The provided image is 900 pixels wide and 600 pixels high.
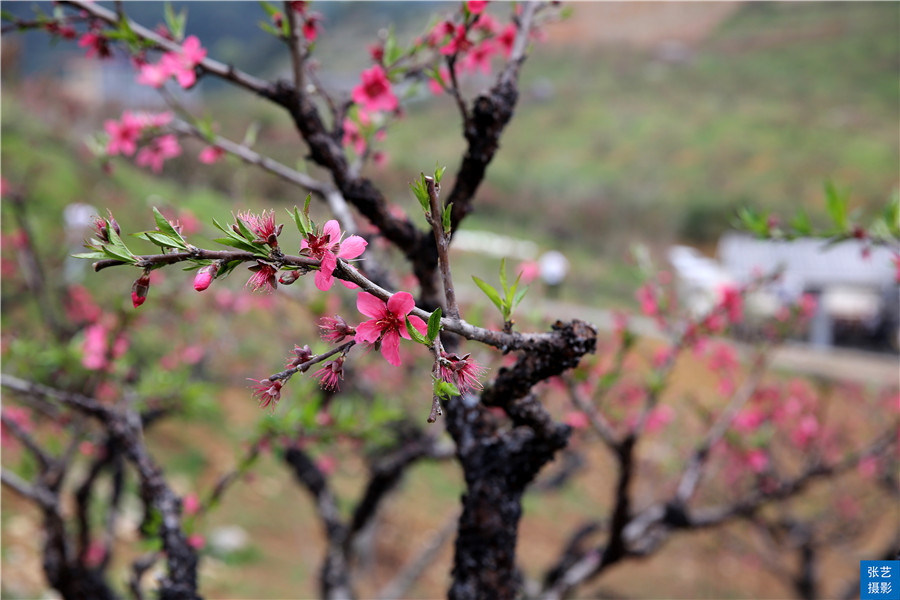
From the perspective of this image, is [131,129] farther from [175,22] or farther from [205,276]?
[205,276]

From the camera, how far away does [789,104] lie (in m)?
39.5

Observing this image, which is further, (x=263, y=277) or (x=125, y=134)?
(x=125, y=134)

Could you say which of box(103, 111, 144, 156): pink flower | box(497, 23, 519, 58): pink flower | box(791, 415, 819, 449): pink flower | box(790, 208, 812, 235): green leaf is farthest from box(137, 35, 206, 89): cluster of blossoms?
box(791, 415, 819, 449): pink flower

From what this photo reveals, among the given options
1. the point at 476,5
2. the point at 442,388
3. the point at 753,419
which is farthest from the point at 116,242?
the point at 753,419

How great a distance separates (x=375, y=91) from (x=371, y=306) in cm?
110

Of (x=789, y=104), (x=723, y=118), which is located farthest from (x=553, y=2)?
(x=789, y=104)

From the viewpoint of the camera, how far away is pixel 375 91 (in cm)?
175

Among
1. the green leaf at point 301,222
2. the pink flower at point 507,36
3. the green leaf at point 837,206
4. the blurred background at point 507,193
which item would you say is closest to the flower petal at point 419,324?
the green leaf at point 301,222

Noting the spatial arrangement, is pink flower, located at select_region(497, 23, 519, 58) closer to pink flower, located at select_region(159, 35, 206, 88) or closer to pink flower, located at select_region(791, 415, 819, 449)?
pink flower, located at select_region(159, 35, 206, 88)

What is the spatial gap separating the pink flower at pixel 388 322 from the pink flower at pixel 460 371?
0.06 m

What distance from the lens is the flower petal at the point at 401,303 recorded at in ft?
2.77

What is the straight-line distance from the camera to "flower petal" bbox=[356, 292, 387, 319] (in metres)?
0.85

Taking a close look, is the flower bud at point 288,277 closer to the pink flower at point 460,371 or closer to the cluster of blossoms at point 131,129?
the pink flower at point 460,371

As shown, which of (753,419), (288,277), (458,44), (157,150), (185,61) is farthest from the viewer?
(753,419)
